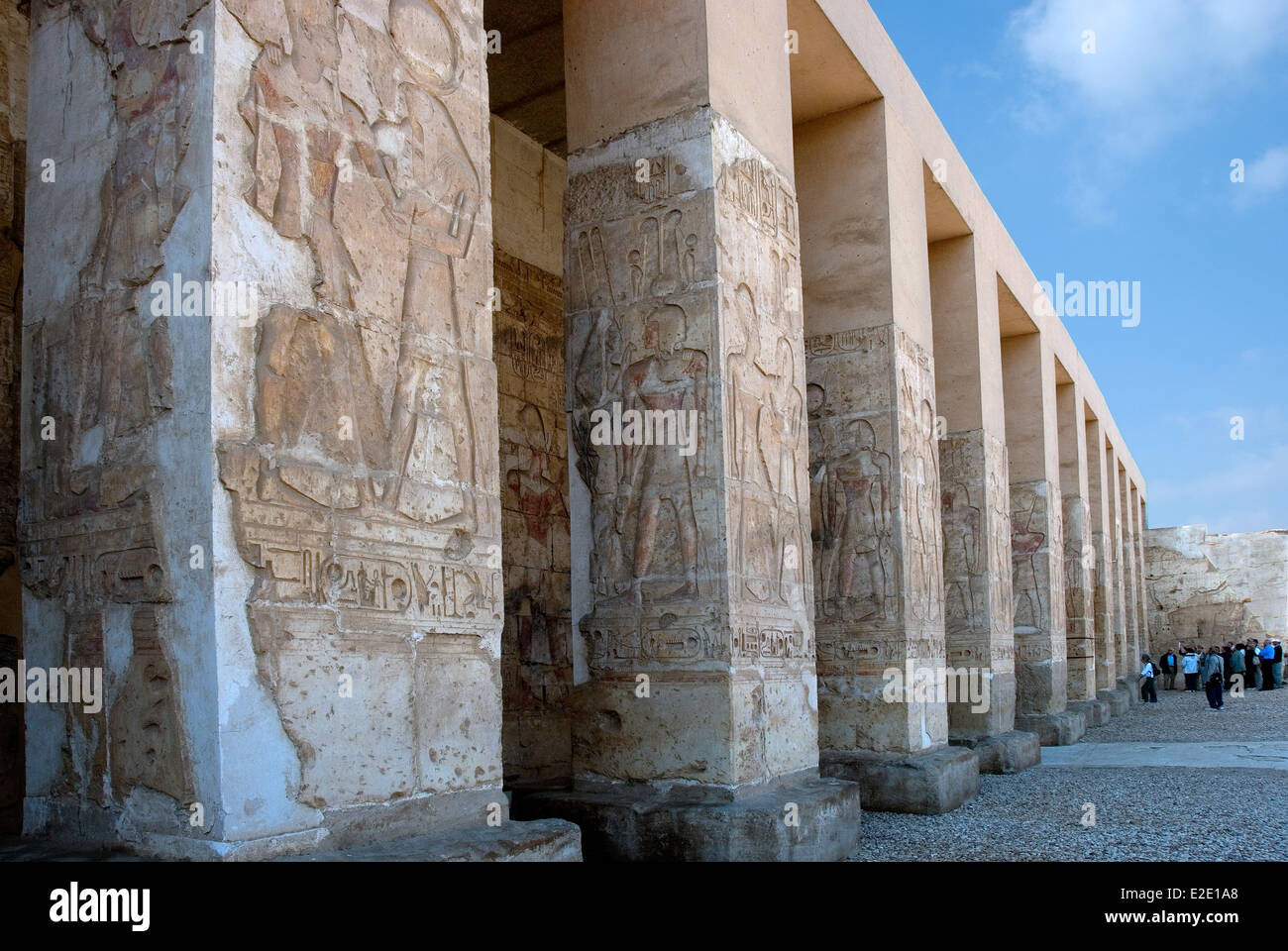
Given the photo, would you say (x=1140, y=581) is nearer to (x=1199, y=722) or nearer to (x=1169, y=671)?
(x=1169, y=671)

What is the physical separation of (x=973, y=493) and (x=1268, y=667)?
14.4 metres

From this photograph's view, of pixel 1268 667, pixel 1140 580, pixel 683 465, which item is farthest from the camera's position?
pixel 1140 580

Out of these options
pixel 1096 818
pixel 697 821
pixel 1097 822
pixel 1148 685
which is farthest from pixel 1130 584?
pixel 697 821

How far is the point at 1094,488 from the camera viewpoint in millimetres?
20391

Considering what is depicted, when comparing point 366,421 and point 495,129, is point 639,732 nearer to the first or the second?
point 366,421

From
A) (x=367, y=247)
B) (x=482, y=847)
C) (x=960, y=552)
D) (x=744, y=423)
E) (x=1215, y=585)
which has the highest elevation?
(x=367, y=247)

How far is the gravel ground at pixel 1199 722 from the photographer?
1270cm

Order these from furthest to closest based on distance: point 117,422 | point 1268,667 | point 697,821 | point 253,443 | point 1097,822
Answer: point 1268,667, point 1097,822, point 697,821, point 117,422, point 253,443

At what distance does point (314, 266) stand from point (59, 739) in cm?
160

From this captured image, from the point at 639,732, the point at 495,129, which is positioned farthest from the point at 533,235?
the point at 639,732

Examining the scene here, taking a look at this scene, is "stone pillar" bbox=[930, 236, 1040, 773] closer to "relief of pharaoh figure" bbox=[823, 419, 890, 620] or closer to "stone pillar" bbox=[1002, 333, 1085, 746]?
"stone pillar" bbox=[1002, 333, 1085, 746]

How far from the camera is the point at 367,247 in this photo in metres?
3.64

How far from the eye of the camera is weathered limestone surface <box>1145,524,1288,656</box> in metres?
28.5

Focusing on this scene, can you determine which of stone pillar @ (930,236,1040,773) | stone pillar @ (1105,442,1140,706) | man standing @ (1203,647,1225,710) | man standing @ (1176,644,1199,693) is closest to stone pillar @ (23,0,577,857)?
stone pillar @ (930,236,1040,773)
